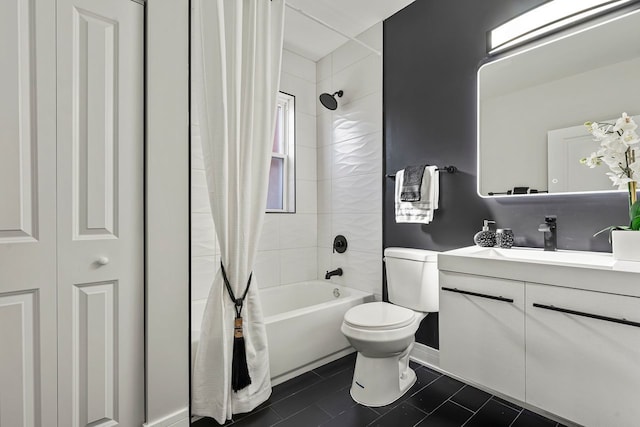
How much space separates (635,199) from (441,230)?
0.95 meters

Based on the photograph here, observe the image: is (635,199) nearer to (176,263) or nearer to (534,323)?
(534,323)

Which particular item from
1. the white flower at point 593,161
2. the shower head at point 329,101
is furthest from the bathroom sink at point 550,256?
the shower head at point 329,101

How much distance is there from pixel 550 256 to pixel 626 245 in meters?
0.27

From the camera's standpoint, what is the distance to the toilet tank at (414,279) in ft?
6.42

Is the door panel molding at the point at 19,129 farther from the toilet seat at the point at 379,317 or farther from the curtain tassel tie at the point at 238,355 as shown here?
the toilet seat at the point at 379,317

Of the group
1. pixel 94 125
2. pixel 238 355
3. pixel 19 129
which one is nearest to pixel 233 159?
pixel 94 125

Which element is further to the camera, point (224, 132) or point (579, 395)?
point (224, 132)

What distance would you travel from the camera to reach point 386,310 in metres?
1.89

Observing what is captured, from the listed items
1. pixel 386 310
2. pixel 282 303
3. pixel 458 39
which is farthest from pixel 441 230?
pixel 282 303

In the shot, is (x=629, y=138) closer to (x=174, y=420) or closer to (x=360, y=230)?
(x=360, y=230)

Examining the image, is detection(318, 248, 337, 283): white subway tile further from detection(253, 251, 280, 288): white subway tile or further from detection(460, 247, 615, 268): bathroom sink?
detection(460, 247, 615, 268): bathroom sink

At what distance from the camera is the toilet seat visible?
65.8 inches

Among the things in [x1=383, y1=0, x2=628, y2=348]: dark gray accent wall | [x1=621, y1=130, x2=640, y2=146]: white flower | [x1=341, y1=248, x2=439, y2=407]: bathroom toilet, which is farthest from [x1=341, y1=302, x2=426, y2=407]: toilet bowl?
[x1=621, y1=130, x2=640, y2=146]: white flower

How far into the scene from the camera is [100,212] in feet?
4.29
